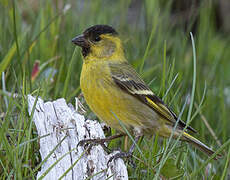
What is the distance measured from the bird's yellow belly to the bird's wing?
5 centimetres

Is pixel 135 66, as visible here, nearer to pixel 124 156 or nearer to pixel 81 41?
pixel 81 41

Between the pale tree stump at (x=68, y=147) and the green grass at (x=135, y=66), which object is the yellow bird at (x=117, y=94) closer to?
the green grass at (x=135, y=66)

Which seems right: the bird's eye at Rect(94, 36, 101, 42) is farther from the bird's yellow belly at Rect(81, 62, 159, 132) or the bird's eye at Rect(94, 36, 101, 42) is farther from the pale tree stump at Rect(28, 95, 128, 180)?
the pale tree stump at Rect(28, 95, 128, 180)

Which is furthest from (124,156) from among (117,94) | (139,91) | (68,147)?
(139,91)

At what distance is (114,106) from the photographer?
3299 millimetres

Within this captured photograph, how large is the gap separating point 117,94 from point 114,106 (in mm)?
152

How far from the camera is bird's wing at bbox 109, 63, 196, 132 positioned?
137 inches

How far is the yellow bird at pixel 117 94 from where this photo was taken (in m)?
3.29

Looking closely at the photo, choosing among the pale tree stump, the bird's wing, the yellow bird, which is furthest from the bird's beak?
the pale tree stump

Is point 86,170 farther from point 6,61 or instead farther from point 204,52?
point 204,52

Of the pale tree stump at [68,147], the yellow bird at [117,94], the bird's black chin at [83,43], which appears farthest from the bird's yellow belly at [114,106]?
the bird's black chin at [83,43]

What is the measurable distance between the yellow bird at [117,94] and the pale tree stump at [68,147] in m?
0.23

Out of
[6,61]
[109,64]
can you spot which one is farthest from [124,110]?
[6,61]

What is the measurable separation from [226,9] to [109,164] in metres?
7.00
